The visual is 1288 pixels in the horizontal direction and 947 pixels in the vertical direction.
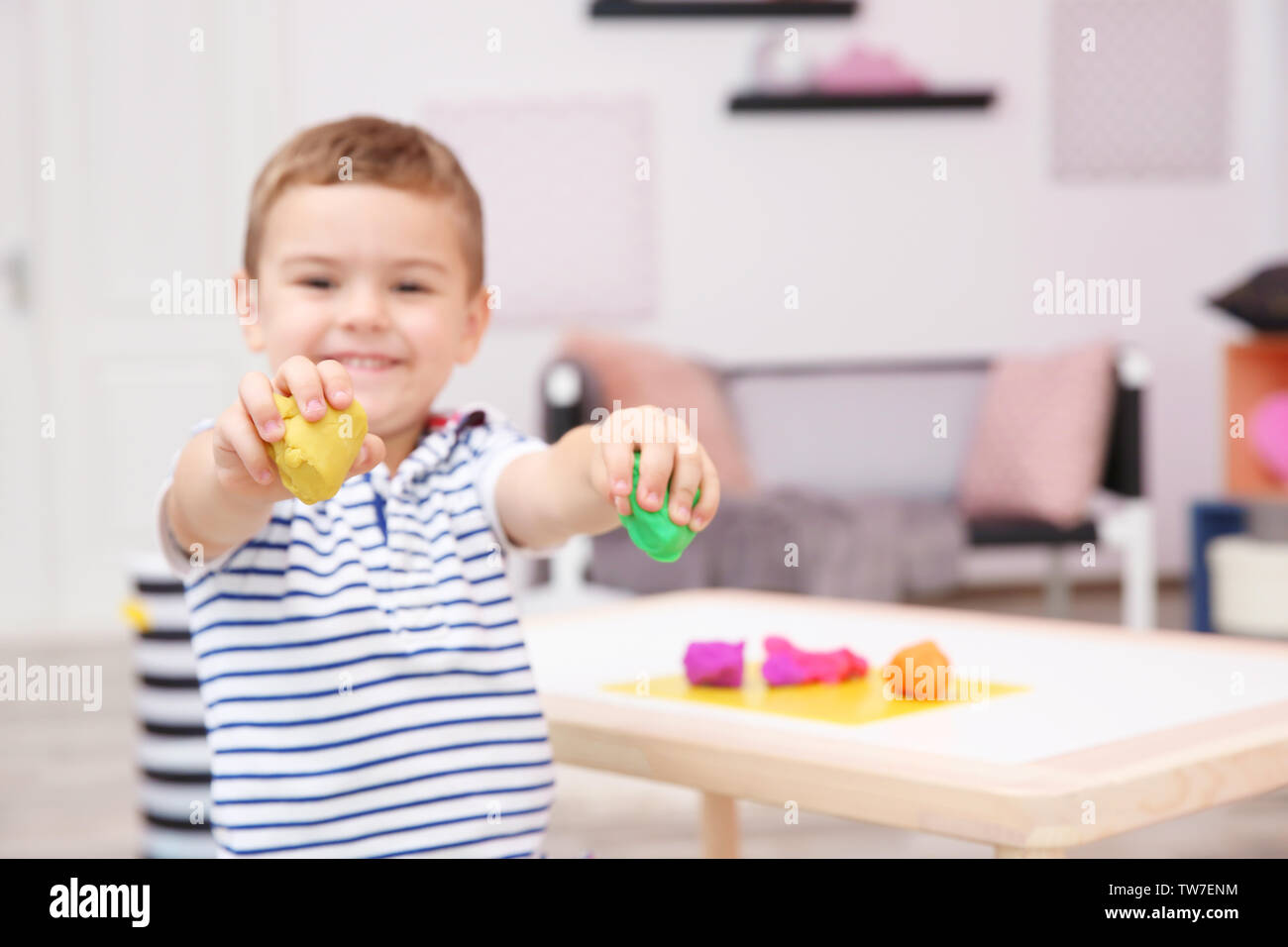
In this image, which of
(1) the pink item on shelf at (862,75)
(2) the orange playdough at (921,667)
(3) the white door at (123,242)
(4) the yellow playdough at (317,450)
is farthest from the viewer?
(1) the pink item on shelf at (862,75)

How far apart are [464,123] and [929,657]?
3.49 m

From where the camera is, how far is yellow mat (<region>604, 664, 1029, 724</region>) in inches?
35.2

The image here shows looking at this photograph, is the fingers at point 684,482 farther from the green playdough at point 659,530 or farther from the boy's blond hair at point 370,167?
the boy's blond hair at point 370,167

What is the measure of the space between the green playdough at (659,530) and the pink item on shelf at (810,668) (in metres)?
0.32

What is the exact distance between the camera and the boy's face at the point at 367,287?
3.00ft

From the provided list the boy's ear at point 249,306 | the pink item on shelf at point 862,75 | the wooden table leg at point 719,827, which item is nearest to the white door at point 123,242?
the pink item on shelf at point 862,75

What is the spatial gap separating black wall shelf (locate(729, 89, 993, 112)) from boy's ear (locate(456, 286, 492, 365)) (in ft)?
11.2

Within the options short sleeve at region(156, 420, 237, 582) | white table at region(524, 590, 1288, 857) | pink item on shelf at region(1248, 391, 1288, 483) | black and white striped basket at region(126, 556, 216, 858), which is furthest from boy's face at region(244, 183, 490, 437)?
pink item on shelf at region(1248, 391, 1288, 483)

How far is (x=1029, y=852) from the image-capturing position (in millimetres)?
692

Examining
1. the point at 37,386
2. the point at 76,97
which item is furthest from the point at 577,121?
the point at 37,386

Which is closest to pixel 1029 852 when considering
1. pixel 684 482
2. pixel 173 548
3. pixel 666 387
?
pixel 684 482

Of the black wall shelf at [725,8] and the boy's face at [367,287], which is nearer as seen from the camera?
the boy's face at [367,287]

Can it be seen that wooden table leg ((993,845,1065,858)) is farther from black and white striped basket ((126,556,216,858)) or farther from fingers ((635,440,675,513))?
black and white striped basket ((126,556,216,858))
